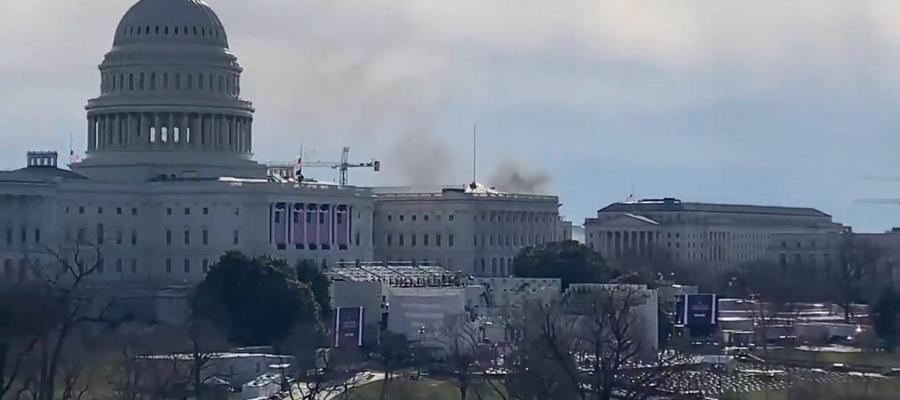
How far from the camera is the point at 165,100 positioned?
5531 inches

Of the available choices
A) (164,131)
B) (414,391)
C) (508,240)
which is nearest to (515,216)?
(508,240)

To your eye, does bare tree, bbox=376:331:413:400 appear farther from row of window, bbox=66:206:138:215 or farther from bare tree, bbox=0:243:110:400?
row of window, bbox=66:206:138:215

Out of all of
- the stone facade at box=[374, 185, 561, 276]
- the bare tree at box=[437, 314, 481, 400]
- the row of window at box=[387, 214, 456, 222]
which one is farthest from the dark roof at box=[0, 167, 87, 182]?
the bare tree at box=[437, 314, 481, 400]

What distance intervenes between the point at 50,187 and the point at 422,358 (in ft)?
106

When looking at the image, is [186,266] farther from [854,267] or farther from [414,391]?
[854,267]

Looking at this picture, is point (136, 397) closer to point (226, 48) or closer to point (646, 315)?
point (646, 315)

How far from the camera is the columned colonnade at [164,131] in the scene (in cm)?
14100

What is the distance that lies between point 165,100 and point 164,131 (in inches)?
77.7

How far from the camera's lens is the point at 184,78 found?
5551 inches

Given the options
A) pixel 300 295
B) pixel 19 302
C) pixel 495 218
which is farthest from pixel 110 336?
pixel 495 218

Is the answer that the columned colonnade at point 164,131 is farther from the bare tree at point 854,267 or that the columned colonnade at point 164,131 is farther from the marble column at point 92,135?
the bare tree at point 854,267

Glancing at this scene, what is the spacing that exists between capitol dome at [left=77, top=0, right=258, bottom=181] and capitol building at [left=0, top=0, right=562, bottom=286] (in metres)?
0.05

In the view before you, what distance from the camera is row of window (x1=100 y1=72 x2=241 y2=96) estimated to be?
140875 mm

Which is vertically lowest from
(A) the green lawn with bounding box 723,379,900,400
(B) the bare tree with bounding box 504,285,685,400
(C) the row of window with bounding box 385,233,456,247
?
(A) the green lawn with bounding box 723,379,900,400
